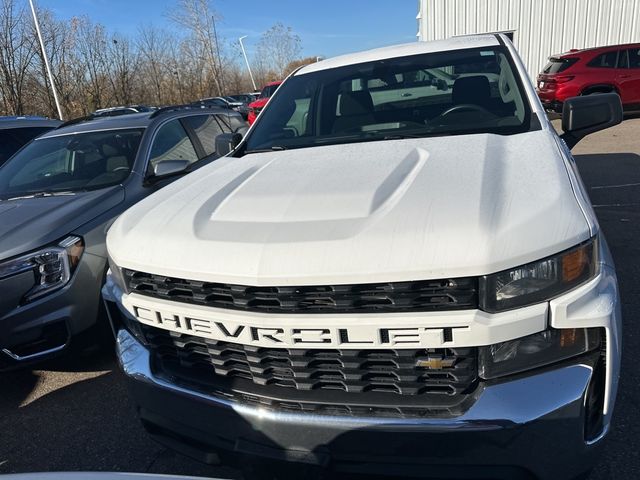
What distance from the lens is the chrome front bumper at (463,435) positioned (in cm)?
144

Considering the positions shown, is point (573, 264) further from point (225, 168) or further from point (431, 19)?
point (431, 19)

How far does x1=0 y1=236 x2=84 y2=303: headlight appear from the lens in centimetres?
292

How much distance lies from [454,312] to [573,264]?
40 cm

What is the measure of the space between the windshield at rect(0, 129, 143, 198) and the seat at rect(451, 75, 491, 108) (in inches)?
103

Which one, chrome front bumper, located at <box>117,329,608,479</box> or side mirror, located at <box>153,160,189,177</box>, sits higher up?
side mirror, located at <box>153,160,189,177</box>

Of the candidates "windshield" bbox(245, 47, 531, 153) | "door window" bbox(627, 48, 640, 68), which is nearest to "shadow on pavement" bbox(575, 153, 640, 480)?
"windshield" bbox(245, 47, 531, 153)

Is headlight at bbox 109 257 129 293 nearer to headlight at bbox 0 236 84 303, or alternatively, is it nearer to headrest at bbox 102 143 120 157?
headlight at bbox 0 236 84 303

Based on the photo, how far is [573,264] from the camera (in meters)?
1.48

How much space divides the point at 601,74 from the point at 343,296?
553 inches

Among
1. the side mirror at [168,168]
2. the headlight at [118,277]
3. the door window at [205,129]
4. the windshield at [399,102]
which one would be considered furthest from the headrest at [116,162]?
the headlight at [118,277]

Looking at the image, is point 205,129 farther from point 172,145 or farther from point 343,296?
point 343,296

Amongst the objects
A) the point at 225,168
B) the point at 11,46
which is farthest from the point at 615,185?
the point at 11,46

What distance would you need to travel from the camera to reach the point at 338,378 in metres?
1.63

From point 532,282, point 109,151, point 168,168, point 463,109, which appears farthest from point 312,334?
point 109,151
